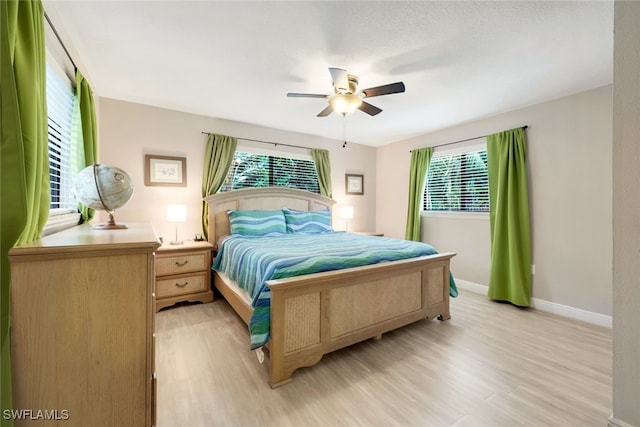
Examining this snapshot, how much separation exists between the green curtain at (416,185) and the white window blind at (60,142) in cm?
437

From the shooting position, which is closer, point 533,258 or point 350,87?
point 350,87

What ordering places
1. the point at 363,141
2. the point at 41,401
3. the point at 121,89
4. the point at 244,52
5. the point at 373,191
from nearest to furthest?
the point at 41,401 < the point at 244,52 < the point at 121,89 < the point at 363,141 < the point at 373,191

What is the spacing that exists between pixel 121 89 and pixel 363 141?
3710mm

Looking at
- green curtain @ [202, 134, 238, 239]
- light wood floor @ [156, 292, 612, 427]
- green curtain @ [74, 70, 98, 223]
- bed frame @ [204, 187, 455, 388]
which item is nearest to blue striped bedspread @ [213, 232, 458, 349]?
bed frame @ [204, 187, 455, 388]

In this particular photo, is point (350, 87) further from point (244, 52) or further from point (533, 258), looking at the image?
point (533, 258)

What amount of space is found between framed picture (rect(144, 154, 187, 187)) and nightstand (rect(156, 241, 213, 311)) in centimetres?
83

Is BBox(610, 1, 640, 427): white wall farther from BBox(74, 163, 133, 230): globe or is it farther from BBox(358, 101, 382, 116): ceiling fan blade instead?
BBox(74, 163, 133, 230): globe

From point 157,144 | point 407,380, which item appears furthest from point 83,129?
point 407,380

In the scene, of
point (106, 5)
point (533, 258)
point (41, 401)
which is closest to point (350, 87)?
point (106, 5)

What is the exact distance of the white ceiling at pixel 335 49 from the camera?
1.66 meters

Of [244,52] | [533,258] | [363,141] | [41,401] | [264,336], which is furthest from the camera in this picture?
[363,141]

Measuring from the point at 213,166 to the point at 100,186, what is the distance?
2.15 m

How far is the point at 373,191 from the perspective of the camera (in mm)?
5379

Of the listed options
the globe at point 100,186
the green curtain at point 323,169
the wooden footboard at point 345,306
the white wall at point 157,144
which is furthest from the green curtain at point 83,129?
the green curtain at point 323,169
